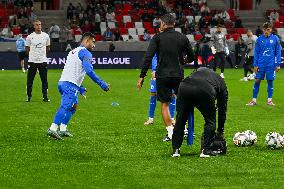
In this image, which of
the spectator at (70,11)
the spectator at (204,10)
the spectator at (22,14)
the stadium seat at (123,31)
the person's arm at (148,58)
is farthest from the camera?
the spectator at (204,10)

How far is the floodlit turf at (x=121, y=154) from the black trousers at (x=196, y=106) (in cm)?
37

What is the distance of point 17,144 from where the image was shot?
47.0ft

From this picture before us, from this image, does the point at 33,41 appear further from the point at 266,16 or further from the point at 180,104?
the point at 266,16

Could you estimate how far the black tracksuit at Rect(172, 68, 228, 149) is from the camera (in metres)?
12.2

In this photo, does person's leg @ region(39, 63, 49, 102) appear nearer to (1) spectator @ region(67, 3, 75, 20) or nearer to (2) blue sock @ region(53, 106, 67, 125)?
(2) blue sock @ region(53, 106, 67, 125)

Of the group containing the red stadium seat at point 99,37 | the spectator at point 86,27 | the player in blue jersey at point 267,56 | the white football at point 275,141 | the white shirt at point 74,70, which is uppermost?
the white shirt at point 74,70

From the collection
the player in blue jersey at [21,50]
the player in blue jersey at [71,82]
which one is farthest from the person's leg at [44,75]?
the player in blue jersey at [21,50]

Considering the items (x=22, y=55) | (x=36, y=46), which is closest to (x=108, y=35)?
(x=22, y=55)

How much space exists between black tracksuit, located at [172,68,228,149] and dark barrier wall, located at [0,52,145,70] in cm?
3124

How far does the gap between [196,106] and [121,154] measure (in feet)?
5.27

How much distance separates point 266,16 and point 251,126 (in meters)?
38.2

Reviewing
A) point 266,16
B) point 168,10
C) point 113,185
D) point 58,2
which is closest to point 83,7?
point 58,2

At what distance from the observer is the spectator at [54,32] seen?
155 feet

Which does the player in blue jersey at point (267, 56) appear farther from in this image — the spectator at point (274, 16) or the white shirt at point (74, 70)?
the spectator at point (274, 16)
